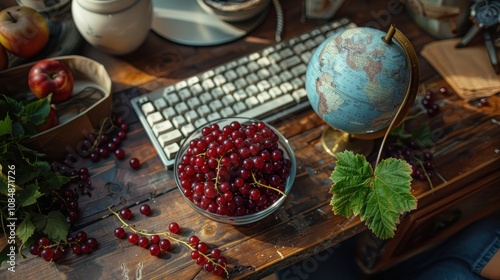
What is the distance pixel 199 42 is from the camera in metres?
1.20

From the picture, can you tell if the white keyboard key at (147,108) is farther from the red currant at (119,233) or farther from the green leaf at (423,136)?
the green leaf at (423,136)

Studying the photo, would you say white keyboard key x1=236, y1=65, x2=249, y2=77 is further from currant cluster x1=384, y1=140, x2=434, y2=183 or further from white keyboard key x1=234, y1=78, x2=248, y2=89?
currant cluster x1=384, y1=140, x2=434, y2=183

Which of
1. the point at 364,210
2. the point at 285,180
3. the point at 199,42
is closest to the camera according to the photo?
the point at 364,210

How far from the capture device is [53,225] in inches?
34.7

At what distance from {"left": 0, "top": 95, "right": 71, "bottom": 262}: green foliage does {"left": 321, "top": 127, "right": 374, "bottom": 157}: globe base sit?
538mm

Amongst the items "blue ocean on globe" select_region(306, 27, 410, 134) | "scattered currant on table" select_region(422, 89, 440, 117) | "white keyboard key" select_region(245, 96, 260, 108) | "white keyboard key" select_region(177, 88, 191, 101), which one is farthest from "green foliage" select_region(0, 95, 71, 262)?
→ "scattered currant on table" select_region(422, 89, 440, 117)

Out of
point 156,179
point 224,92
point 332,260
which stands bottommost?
point 332,260

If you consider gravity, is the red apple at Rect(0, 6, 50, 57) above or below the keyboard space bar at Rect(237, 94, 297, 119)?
above

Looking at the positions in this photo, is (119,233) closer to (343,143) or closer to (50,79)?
(50,79)

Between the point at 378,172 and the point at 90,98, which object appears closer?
the point at 378,172

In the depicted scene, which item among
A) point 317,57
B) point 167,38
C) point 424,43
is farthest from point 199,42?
point 424,43

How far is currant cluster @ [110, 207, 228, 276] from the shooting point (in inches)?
34.4

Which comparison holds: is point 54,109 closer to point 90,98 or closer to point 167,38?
point 90,98

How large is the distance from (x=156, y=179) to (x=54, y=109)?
11.2 inches
